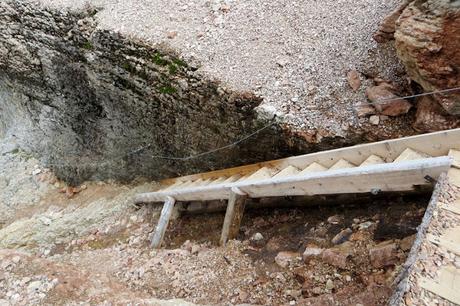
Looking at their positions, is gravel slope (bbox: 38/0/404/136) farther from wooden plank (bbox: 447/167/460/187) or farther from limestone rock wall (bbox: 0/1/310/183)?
wooden plank (bbox: 447/167/460/187)

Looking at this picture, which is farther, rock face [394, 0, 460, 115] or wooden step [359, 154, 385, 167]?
wooden step [359, 154, 385, 167]

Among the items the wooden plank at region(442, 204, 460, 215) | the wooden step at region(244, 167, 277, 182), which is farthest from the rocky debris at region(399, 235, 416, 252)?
the wooden step at region(244, 167, 277, 182)

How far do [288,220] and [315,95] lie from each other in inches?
67.1

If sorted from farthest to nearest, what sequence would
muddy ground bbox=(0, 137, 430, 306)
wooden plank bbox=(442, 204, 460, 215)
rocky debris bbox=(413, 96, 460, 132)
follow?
rocky debris bbox=(413, 96, 460, 132)
muddy ground bbox=(0, 137, 430, 306)
wooden plank bbox=(442, 204, 460, 215)

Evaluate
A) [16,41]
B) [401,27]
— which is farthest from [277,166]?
[16,41]

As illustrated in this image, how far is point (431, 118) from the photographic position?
15.6ft

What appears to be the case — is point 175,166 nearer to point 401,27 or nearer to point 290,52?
point 290,52

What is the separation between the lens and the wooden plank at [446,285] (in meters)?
2.78

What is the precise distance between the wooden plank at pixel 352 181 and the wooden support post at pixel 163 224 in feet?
3.82

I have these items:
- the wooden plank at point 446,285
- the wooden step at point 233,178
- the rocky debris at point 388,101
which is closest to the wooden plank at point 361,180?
the wooden step at point 233,178

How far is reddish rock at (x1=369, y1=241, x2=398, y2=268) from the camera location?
3.91 m

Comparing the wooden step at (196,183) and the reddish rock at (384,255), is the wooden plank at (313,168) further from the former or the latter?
the wooden step at (196,183)

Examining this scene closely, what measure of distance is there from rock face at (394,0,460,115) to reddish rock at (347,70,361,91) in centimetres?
82

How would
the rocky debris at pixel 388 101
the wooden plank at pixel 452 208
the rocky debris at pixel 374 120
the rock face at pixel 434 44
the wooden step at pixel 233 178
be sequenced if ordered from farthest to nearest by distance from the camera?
the wooden step at pixel 233 178, the rocky debris at pixel 374 120, the rocky debris at pixel 388 101, the rock face at pixel 434 44, the wooden plank at pixel 452 208
